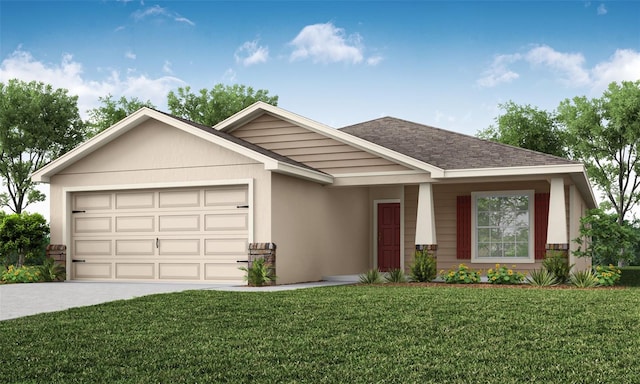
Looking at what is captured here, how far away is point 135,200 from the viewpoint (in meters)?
16.4

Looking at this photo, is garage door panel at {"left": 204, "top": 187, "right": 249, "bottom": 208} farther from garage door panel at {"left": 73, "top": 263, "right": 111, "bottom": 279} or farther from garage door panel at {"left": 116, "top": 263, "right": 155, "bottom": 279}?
garage door panel at {"left": 73, "top": 263, "right": 111, "bottom": 279}

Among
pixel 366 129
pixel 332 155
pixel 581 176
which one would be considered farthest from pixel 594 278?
pixel 366 129

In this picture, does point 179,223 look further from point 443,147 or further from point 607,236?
point 607,236

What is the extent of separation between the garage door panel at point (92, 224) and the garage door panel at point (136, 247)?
0.51 meters

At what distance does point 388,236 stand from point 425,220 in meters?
3.58

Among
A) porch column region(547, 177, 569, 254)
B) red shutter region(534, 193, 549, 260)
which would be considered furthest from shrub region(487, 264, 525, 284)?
red shutter region(534, 193, 549, 260)

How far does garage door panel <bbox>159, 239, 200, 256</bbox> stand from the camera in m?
15.8

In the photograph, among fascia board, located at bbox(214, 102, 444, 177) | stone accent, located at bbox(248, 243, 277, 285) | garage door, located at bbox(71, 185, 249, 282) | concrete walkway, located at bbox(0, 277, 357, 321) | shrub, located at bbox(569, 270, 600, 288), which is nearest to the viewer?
concrete walkway, located at bbox(0, 277, 357, 321)

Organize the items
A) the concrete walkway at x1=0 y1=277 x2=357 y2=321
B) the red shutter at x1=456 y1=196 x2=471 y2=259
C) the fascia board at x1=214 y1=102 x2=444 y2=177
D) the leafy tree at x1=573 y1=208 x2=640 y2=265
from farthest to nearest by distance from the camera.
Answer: the red shutter at x1=456 y1=196 x2=471 y2=259 → the fascia board at x1=214 y1=102 x2=444 y2=177 → the leafy tree at x1=573 y1=208 x2=640 y2=265 → the concrete walkway at x1=0 y1=277 x2=357 y2=321

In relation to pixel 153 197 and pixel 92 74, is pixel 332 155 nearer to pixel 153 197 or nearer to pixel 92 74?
pixel 153 197

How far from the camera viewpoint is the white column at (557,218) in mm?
15445

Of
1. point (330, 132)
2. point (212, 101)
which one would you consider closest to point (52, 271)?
point (330, 132)

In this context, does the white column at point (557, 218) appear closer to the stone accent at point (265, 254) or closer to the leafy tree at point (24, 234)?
the stone accent at point (265, 254)

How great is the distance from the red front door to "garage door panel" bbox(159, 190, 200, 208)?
19.7 ft
